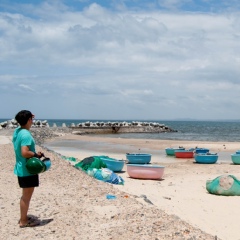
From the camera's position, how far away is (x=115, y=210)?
8.08 meters

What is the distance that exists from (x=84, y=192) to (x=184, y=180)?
698 centimetres

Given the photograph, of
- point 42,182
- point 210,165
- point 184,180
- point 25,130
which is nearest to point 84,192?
point 42,182

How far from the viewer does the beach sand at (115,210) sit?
682 cm

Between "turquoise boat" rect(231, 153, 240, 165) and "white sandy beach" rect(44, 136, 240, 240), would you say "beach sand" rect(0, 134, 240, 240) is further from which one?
"turquoise boat" rect(231, 153, 240, 165)

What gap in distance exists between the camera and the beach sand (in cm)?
682

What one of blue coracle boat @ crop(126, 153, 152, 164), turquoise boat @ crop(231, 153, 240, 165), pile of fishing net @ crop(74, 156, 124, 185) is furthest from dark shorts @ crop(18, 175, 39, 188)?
turquoise boat @ crop(231, 153, 240, 165)

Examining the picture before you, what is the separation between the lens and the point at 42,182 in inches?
447

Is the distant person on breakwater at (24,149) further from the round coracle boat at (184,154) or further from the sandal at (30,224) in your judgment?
the round coracle boat at (184,154)

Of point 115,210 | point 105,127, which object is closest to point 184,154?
point 115,210

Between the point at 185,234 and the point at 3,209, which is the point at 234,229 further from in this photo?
the point at 3,209

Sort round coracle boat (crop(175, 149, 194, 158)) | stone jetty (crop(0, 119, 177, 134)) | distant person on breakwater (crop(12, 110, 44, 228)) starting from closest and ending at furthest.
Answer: distant person on breakwater (crop(12, 110, 44, 228)) → round coracle boat (crop(175, 149, 194, 158)) → stone jetty (crop(0, 119, 177, 134))

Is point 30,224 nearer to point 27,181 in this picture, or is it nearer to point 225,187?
point 27,181

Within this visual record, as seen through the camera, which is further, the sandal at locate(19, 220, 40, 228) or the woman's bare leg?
the sandal at locate(19, 220, 40, 228)

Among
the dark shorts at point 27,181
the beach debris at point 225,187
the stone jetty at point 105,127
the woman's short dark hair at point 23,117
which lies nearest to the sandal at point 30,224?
the dark shorts at point 27,181
